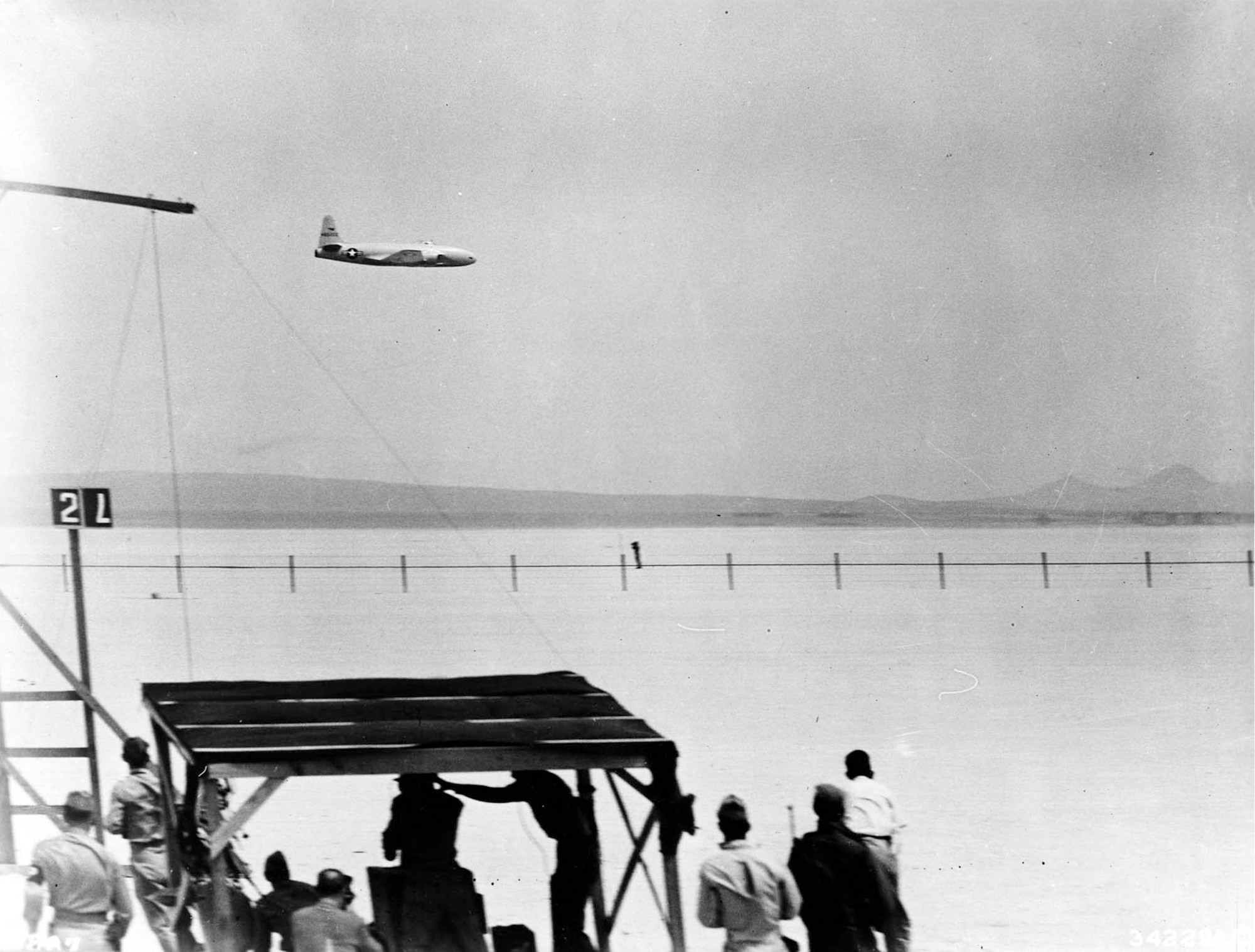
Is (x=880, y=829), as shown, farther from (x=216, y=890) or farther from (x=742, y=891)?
(x=216, y=890)

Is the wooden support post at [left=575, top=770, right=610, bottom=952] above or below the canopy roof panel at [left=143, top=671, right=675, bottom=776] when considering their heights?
below

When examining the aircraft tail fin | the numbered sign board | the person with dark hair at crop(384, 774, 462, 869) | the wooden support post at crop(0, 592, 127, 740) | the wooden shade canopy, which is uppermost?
the aircraft tail fin

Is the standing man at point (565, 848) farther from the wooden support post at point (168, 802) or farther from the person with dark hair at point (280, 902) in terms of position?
the wooden support post at point (168, 802)

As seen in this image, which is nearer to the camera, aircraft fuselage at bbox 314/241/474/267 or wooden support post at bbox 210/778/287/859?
wooden support post at bbox 210/778/287/859

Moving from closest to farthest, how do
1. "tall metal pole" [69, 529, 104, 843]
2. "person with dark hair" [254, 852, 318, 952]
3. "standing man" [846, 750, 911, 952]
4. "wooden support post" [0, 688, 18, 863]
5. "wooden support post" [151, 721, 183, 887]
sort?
"person with dark hair" [254, 852, 318, 952] → "standing man" [846, 750, 911, 952] → "wooden support post" [151, 721, 183, 887] → "wooden support post" [0, 688, 18, 863] → "tall metal pole" [69, 529, 104, 843]

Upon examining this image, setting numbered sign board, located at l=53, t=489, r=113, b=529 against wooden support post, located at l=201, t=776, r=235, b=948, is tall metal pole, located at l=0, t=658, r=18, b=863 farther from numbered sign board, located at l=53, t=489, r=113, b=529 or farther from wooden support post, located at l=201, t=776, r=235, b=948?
wooden support post, located at l=201, t=776, r=235, b=948

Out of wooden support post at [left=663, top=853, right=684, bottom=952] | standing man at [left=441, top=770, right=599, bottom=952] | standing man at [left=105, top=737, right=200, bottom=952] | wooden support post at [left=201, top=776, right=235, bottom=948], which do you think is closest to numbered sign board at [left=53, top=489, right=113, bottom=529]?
standing man at [left=105, top=737, right=200, bottom=952]

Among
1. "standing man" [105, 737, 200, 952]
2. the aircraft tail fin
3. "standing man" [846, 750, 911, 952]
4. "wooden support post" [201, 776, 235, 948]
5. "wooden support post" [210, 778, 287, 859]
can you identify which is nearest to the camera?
"wooden support post" [210, 778, 287, 859]

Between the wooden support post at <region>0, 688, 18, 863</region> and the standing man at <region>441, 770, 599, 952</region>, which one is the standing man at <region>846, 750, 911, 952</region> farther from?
the wooden support post at <region>0, 688, 18, 863</region>
